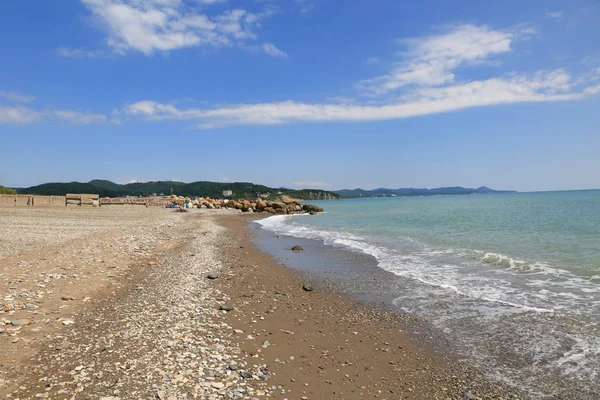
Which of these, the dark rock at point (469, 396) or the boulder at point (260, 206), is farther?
the boulder at point (260, 206)

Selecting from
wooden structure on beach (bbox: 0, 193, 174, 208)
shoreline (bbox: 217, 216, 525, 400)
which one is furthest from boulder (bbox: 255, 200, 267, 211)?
shoreline (bbox: 217, 216, 525, 400)

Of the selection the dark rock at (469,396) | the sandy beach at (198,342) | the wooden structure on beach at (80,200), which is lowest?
the dark rock at (469,396)

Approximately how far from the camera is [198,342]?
704 centimetres

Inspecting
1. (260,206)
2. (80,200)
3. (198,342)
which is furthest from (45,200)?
(198,342)

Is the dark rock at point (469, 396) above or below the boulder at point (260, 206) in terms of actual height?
below

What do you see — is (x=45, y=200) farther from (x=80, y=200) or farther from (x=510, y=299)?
(x=510, y=299)

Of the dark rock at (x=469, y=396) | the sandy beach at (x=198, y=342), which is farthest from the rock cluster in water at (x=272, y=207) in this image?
the dark rock at (x=469, y=396)

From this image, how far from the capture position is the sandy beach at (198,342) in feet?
18.5

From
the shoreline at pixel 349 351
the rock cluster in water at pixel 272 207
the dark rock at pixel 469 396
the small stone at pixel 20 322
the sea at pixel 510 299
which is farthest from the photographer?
the rock cluster in water at pixel 272 207

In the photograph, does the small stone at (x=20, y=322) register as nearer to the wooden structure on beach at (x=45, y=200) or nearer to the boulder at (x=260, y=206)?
the wooden structure on beach at (x=45, y=200)

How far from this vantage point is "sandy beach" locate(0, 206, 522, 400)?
222 inches

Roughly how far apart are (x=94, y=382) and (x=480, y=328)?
26.7 ft

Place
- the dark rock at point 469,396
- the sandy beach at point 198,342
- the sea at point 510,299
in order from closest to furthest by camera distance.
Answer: the sandy beach at point 198,342, the dark rock at point 469,396, the sea at point 510,299

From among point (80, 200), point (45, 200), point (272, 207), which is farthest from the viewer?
point (272, 207)
